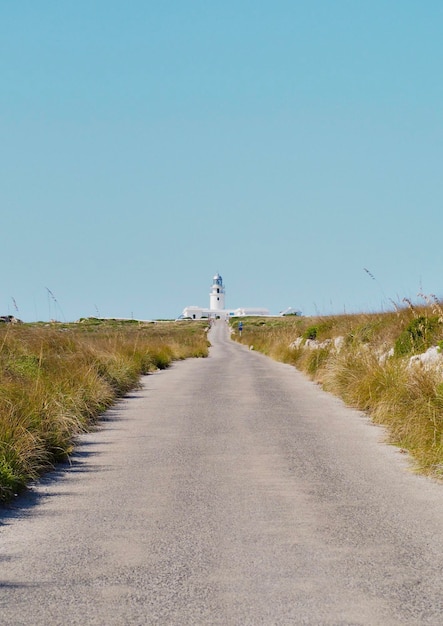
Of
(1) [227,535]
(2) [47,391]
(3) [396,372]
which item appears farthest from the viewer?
(3) [396,372]

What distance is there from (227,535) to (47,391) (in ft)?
23.5

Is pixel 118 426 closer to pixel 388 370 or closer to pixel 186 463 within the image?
pixel 186 463

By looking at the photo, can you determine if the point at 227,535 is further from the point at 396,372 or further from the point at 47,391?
the point at 396,372

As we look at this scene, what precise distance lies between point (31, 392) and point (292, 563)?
7564 mm

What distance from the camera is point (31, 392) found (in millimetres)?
12953

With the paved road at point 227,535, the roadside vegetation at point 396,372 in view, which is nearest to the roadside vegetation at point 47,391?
the paved road at point 227,535

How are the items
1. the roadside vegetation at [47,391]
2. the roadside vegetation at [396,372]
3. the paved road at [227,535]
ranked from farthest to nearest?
the roadside vegetation at [396,372] < the roadside vegetation at [47,391] < the paved road at [227,535]

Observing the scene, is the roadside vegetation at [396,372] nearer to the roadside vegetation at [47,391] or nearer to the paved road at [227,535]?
the paved road at [227,535]

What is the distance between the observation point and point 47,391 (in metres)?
13.5

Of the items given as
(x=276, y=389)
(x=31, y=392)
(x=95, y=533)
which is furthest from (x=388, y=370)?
(x=95, y=533)

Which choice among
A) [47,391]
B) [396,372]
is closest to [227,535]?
[47,391]

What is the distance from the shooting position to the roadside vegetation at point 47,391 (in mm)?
9914

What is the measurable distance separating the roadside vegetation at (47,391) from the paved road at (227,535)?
1.16 ft

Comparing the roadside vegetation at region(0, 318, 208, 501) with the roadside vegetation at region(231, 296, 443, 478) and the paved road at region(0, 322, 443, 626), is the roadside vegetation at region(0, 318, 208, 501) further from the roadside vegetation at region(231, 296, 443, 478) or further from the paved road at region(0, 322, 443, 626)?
the roadside vegetation at region(231, 296, 443, 478)
